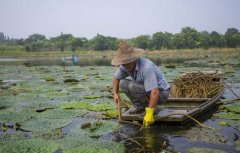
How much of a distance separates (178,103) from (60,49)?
229ft

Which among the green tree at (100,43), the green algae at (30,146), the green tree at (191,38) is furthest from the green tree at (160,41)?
the green algae at (30,146)

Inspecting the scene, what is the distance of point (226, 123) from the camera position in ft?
18.4

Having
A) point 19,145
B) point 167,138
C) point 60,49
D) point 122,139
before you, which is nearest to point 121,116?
point 122,139

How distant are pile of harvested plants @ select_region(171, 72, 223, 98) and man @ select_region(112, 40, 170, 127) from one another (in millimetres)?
3101

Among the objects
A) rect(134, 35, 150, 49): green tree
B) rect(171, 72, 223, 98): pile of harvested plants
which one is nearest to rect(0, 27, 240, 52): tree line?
rect(134, 35, 150, 49): green tree

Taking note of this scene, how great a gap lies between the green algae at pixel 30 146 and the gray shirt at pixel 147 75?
5.54ft

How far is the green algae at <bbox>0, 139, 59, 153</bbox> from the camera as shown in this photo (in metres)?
4.43

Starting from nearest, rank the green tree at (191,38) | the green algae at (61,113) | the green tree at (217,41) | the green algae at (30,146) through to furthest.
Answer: the green algae at (30,146) < the green algae at (61,113) < the green tree at (217,41) < the green tree at (191,38)

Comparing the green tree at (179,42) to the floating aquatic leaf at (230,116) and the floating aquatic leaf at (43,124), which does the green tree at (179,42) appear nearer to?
the floating aquatic leaf at (230,116)

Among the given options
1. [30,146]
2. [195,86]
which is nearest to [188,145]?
[30,146]

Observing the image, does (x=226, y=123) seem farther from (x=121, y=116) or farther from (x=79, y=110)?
(x=79, y=110)

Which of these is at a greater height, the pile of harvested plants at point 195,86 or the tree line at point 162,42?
the tree line at point 162,42

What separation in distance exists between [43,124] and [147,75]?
2566mm

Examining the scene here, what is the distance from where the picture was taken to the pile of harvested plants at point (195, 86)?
26.7 feet
